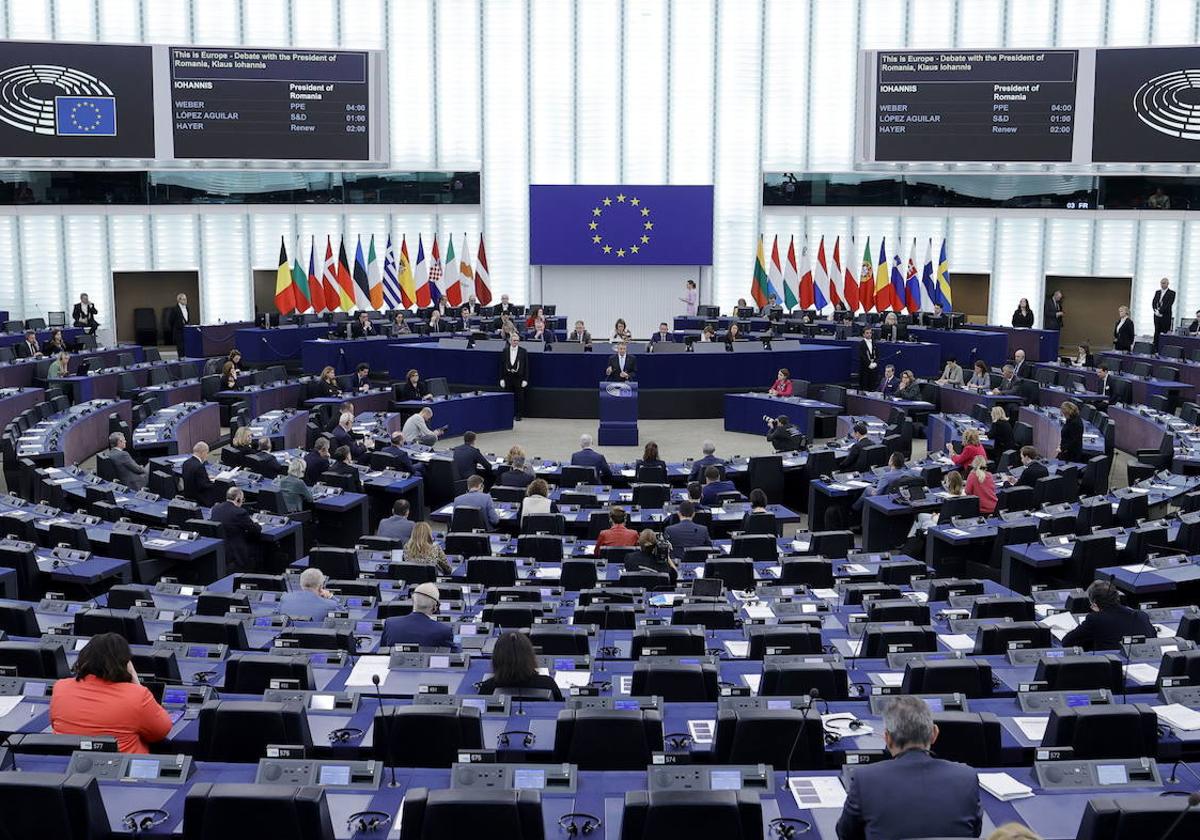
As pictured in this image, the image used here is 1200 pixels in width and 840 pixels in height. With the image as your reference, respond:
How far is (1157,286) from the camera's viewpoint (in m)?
35.6

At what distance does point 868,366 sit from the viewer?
2628 cm

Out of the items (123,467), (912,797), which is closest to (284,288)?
(123,467)

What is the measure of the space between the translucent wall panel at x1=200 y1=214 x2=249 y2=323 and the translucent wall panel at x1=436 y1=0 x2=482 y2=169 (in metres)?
5.86

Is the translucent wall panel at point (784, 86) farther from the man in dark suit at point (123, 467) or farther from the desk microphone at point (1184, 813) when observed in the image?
the desk microphone at point (1184, 813)

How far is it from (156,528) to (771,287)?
20.8m

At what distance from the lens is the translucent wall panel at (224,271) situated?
35.8 m

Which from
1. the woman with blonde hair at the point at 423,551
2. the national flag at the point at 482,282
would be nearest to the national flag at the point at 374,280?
the national flag at the point at 482,282

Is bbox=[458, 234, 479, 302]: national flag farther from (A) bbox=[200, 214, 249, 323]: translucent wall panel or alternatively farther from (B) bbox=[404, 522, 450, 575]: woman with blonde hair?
(B) bbox=[404, 522, 450, 575]: woman with blonde hair

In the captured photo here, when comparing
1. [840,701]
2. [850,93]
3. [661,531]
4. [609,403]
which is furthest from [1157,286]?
[840,701]

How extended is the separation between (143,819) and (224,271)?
105 feet

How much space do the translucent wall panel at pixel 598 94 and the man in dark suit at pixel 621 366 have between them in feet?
42.5

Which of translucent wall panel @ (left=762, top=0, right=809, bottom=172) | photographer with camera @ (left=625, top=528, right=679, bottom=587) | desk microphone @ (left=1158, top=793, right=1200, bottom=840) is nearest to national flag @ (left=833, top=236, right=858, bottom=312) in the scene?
translucent wall panel @ (left=762, top=0, right=809, bottom=172)

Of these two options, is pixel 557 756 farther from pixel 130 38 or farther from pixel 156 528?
pixel 130 38

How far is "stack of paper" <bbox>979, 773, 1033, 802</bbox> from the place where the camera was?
236 inches
